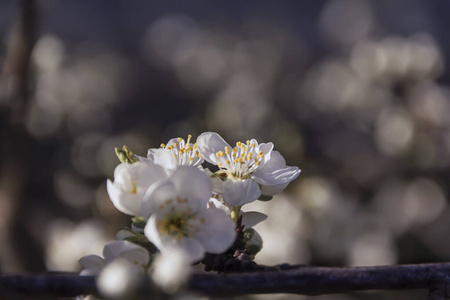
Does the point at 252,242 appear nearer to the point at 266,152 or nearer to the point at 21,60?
the point at 266,152

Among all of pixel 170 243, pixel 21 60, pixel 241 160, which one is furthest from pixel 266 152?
pixel 21 60

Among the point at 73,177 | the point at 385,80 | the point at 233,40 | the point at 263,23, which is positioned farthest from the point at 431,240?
the point at 263,23

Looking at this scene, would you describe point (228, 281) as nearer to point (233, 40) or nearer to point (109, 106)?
point (109, 106)

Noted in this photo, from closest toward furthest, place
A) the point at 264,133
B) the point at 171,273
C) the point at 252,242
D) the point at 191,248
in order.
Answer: the point at 171,273, the point at 191,248, the point at 252,242, the point at 264,133

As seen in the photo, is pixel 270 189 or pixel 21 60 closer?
pixel 270 189

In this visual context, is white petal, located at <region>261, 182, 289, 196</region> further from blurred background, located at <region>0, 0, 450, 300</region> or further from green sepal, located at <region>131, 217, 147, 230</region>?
blurred background, located at <region>0, 0, 450, 300</region>

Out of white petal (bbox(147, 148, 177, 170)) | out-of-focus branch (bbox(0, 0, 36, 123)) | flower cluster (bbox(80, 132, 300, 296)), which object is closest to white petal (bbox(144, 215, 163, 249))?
flower cluster (bbox(80, 132, 300, 296))

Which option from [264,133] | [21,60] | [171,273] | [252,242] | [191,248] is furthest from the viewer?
[264,133]

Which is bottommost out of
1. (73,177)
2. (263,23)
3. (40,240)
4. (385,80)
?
(40,240)
